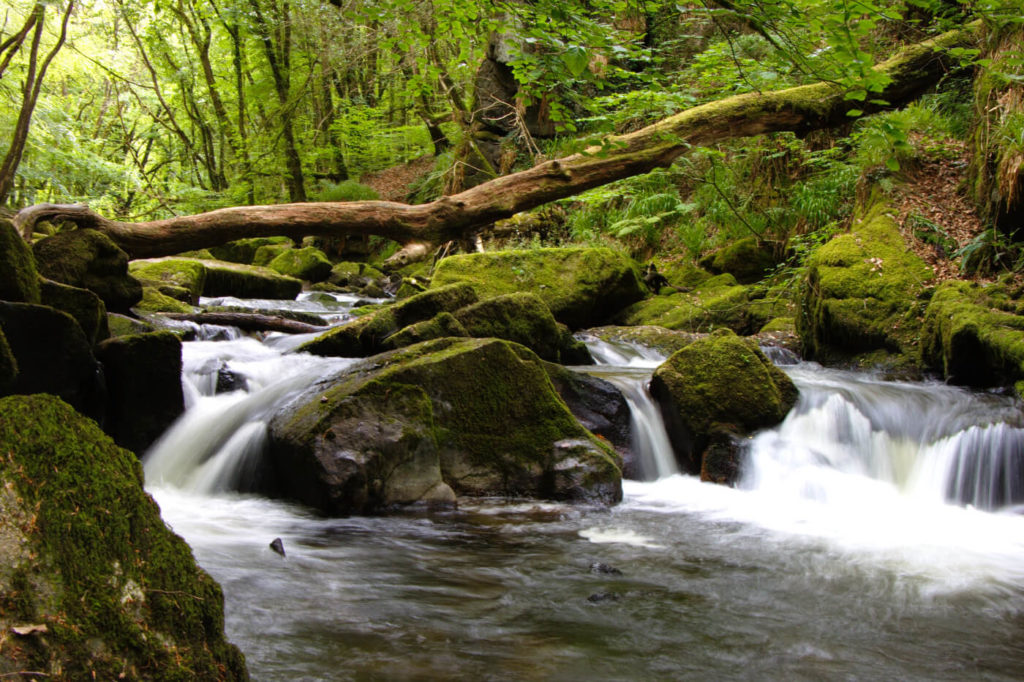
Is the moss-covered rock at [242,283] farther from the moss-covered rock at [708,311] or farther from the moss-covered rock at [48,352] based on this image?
the moss-covered rock at [48,352]

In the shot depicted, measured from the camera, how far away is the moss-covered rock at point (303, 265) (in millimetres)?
15359

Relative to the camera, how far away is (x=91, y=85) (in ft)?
87.2

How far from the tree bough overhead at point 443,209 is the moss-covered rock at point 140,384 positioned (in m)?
1.46

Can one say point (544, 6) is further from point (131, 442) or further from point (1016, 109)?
point (1016, 109)

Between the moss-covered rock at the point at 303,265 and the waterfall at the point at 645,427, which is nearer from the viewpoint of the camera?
the waterfall at the point at 645,427

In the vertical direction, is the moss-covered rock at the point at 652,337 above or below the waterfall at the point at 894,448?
above

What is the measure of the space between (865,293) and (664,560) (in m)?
5.93

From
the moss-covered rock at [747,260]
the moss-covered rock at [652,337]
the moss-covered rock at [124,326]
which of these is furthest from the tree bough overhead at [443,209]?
the moss-covered rock at [747,260]

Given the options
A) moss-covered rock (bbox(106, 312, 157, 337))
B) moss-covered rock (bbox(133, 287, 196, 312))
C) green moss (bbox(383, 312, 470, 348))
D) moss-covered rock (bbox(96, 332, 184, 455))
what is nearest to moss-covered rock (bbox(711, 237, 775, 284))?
green moss (bbox(383, 312, 470, 348))

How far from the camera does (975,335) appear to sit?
6.83m

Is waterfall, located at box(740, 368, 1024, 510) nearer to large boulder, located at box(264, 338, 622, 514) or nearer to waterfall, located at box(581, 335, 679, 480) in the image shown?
waterfall, located at box(581, 335, 679, 480)

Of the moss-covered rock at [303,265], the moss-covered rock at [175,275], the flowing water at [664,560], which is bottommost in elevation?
the flowing water at [664,560]

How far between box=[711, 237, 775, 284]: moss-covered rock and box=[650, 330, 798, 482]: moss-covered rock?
256 inches

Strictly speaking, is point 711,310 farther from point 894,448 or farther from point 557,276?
point 894,448
